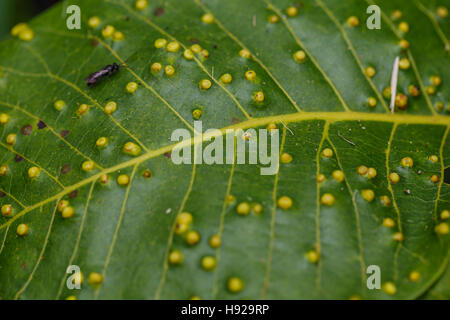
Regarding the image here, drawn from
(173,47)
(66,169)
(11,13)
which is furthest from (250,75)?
(11,13)

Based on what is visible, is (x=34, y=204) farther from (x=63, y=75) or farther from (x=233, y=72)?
(x=233, y=72)

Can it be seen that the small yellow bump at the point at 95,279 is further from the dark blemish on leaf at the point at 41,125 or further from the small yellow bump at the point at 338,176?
the small yellow bump at the point at 338,176

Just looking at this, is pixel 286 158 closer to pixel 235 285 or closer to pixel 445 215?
pixel 235 285

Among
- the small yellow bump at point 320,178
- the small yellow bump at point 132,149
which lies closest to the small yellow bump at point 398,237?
the small yellow bump at point 320,178

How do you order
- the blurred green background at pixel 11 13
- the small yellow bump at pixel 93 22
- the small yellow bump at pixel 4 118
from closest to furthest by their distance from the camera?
1. the small yellow bump at pixel 4 118
2. the small yellow bump at pixel 93 22
3. the blurred green background at pixel 11 13
